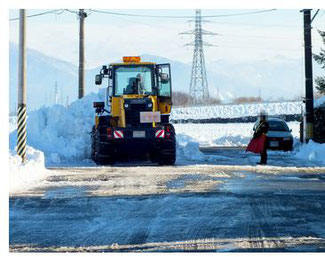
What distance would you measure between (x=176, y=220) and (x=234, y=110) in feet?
187

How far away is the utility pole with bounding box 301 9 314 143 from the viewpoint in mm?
30828

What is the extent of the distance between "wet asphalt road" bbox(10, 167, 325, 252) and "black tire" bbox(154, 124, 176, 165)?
21.1 ft

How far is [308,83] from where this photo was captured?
101 ft

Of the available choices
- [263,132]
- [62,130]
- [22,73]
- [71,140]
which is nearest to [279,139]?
[263,132]

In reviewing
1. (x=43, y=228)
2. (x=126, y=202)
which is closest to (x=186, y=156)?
(x=126, y=202)

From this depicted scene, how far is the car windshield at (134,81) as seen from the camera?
2238 centimetres

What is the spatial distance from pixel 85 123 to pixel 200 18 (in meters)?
23.1

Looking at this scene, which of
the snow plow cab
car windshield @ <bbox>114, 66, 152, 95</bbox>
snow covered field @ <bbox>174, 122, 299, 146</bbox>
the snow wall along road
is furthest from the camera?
snow covered field @ <bbox>174, 122, 299, 146</bbox>

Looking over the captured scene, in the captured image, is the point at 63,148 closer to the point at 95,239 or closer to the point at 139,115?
the point at 139,115

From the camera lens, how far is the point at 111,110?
2267 centimetres

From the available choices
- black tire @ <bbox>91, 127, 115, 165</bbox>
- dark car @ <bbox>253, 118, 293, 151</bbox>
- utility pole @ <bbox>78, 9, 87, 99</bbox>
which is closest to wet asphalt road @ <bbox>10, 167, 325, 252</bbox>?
black tire @ <bbox>91, 127, 115, 165</bbox>

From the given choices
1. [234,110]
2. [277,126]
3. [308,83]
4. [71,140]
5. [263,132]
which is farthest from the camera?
[234,110]

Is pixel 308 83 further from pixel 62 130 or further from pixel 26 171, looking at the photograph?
pixel 26 171

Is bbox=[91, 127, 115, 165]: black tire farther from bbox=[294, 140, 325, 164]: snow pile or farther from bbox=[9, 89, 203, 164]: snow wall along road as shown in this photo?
bbox=[294, 140, 325, 164]: snow pile
